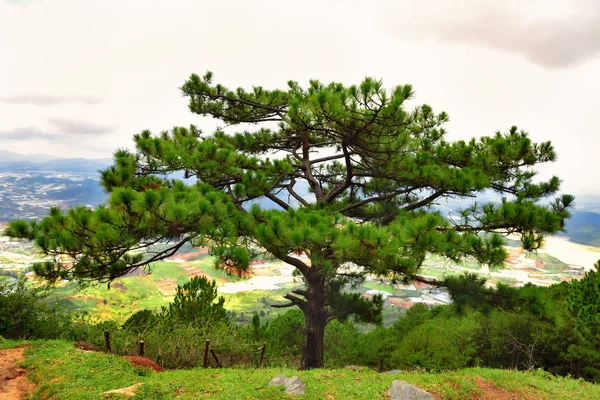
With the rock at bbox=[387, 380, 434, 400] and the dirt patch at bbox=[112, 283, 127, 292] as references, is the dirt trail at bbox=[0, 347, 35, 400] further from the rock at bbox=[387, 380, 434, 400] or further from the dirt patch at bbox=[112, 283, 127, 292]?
the dirt patch at bbox=[112, 283, 127, 292]

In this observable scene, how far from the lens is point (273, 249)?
549 cm

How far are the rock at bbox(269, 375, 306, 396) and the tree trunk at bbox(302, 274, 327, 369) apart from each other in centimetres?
312

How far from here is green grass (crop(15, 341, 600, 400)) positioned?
4.61m

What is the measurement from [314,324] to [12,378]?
587 centimetres

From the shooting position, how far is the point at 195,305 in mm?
9883

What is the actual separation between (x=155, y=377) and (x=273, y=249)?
290 centimetres

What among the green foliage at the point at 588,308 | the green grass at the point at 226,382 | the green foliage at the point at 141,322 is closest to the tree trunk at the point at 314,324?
the green grass at the point at 226,382

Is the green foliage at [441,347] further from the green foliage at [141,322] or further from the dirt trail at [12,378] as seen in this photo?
the dirt trail at [12,378]

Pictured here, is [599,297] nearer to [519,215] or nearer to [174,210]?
[519,215]

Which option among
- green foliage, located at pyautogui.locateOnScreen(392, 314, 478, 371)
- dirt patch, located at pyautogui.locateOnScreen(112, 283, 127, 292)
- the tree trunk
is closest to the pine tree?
the tree trunk

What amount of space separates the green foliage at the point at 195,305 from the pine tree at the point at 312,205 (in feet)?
10.6

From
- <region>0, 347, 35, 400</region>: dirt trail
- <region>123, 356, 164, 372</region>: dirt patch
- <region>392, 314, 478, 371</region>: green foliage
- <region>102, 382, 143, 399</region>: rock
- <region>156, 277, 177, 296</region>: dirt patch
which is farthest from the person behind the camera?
<region>156, 277, 177, 296</region>: dirt patch

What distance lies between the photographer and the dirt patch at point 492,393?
498cm

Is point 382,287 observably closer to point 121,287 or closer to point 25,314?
point 121,287
